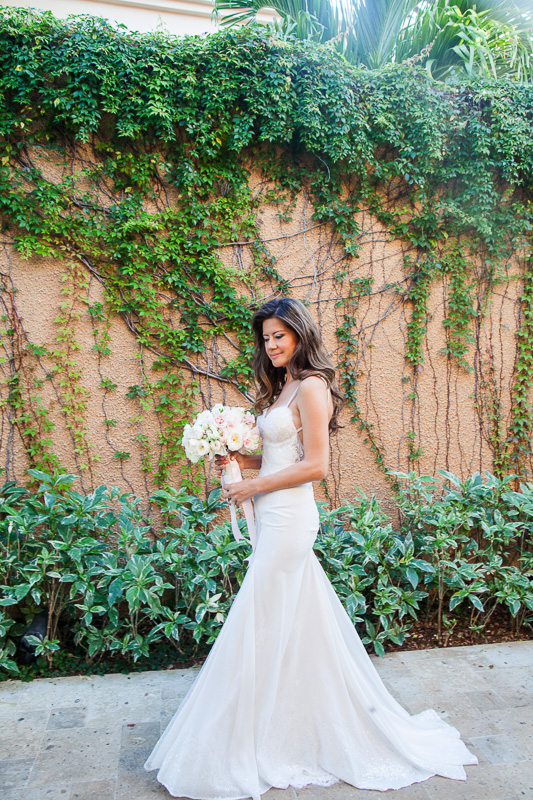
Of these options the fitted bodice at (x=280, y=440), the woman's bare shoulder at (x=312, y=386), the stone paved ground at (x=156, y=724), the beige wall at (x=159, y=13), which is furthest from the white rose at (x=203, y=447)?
the beige wall at (x=159, y=13)

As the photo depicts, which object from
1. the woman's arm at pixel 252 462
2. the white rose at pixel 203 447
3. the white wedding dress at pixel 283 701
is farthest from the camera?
the woman's arm at pixel 252 462

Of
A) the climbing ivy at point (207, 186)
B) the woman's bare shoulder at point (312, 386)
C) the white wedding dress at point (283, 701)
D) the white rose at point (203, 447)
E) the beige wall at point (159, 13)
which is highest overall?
the beige wall at point (159, 13)

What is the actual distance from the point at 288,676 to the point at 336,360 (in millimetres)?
2380

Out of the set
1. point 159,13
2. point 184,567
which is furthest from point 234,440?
point 159,13

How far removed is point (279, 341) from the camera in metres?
2.29

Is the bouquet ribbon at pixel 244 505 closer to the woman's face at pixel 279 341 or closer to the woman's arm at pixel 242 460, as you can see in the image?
the woman's arm at pixel 242 460

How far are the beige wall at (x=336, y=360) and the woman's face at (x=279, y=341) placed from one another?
5.20ft

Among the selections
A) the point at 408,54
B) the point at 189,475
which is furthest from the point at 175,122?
the point at 189,475

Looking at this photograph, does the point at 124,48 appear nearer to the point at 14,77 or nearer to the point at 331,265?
the point at 14,77

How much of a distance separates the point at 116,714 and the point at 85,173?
10.4ft

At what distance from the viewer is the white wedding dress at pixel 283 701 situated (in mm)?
2102

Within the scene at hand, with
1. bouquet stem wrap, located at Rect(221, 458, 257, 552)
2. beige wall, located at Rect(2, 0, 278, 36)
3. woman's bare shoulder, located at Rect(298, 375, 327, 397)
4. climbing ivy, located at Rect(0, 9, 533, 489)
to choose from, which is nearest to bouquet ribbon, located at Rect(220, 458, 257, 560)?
bouquet stem wrap, located at Rect(221, 458, 257, 552)

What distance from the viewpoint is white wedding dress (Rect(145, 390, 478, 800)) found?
210 cm

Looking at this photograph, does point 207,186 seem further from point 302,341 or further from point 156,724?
point 156,724
